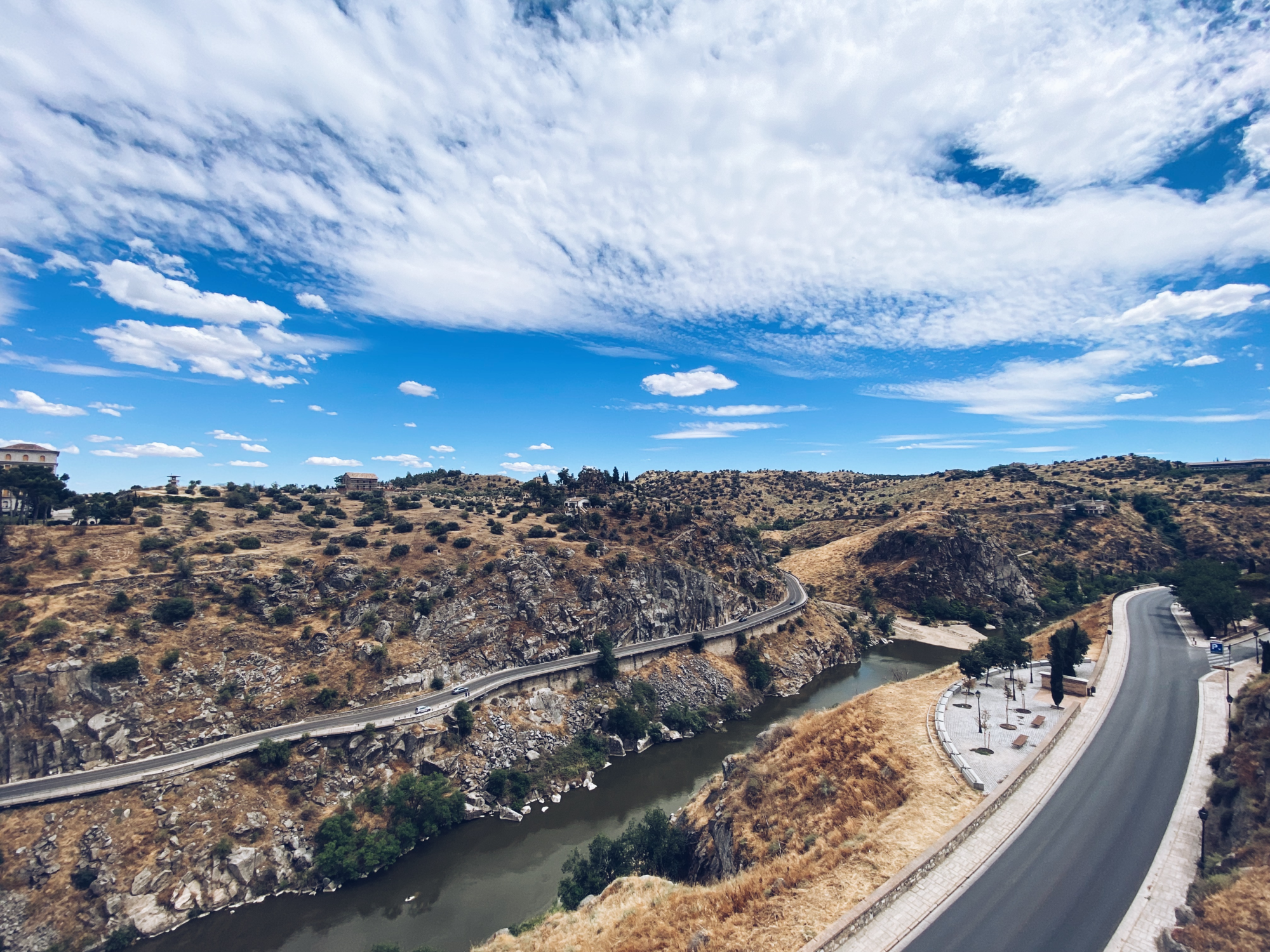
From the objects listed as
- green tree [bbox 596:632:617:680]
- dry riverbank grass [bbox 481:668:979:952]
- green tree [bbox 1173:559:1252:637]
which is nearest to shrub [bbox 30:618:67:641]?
dry riverbank grass [bbox 481:668:979:952]

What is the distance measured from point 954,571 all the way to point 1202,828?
85834 millimetres

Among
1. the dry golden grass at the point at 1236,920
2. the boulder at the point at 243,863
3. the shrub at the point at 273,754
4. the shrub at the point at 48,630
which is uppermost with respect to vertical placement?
the shrub at the point at 48,630

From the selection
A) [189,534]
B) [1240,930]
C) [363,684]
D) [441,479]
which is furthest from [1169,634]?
[441,479]

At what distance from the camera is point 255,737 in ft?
131

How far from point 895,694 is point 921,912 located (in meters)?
23.9

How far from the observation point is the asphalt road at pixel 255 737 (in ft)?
109

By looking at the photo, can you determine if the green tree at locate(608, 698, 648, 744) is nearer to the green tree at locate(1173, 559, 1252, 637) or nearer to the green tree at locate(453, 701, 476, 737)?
the green tree at locate(453, 701, 476, 737)

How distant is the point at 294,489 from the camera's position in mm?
97188

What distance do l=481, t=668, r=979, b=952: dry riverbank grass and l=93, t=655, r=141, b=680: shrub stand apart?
35.0 m

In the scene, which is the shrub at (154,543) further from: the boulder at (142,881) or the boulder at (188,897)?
the boulder at (188,897)

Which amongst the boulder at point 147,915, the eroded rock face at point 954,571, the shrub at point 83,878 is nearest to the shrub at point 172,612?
the shrub at point 83,878

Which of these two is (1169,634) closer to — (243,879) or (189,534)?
(243,879)

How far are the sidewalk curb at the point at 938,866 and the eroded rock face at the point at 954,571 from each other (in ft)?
235

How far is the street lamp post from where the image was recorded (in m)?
20.0
